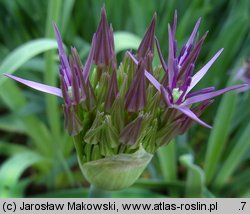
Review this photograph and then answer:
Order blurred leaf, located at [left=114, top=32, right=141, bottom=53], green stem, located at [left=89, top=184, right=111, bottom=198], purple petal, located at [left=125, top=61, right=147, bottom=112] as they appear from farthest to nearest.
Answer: blurred leaf, located at [left=114, top=32, right=141, bottom=53]
green stem, located at [left=89, top=184, right=111, bottom=198]
purple petal, located at [left=125, top=61, right=147, bottom=112]

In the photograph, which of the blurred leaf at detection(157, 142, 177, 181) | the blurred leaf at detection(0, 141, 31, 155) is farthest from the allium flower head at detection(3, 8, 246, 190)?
the blurred leaf at detection(0, 141, 31, 155)

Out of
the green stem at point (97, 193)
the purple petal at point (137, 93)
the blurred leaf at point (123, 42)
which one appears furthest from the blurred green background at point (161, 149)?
the purple petal at point (137, 93)

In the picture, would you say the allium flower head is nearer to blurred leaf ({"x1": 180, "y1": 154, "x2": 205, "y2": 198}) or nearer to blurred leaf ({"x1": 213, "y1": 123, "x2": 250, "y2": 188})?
blurred leaf ({"x1": 180, "y1": 154, "x2": 205, "y2": 198})

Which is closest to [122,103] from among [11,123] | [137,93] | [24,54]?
[137,93]

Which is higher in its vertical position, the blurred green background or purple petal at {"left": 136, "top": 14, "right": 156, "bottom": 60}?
the blurred green background

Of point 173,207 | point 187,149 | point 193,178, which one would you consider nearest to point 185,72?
point 173,207

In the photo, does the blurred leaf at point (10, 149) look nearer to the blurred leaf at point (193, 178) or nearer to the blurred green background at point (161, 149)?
the blurred green background at point (161, 149)

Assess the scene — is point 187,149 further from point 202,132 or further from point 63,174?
point 63,174
